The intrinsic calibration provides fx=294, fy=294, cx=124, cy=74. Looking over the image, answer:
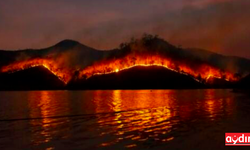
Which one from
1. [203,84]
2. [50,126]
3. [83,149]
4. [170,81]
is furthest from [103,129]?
[203,84]

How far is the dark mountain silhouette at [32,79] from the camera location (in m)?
138

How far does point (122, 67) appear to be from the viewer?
13862cm

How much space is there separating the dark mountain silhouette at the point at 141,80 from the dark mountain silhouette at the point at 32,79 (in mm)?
10221

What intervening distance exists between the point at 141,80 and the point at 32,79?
53148 millimetres


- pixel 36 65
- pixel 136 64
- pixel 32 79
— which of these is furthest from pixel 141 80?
pixel 36 65

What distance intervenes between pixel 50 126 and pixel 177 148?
10.2 meters

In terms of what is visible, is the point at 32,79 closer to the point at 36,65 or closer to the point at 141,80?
the point at 36,65

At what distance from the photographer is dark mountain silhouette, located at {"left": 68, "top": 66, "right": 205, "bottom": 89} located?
431 ft

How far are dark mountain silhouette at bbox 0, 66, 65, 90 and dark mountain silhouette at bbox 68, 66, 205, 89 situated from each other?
33.5ft

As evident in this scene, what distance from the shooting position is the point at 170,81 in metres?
134

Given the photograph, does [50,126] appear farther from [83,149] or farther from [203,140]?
[203,140]

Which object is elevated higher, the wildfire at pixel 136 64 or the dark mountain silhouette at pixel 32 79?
the wildfire at pixel 136 64

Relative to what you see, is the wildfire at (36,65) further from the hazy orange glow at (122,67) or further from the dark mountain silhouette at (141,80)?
the dark mountain silhouette at (141,80)

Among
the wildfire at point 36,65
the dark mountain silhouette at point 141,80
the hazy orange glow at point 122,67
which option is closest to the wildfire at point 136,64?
the hazy orange glow at point 122,67
